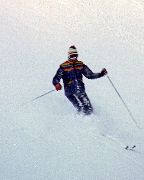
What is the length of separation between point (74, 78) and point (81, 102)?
0.56 m

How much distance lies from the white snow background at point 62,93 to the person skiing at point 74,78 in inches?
11.4

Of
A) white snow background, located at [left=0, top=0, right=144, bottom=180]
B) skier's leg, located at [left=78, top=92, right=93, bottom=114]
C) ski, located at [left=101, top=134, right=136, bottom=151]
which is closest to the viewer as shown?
white snow background, located at [left=0, top=0, right=144, bottom=180]

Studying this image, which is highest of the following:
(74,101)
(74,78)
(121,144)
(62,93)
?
(74,78)

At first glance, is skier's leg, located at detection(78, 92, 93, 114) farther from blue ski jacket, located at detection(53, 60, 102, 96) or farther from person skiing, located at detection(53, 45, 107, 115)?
blue ski jacket, located at detection(53, 60, 102, 96)

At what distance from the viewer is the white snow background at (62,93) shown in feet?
35.3

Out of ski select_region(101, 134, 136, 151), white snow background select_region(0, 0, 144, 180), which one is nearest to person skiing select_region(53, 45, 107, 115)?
white snow background select_region(0, 0, 144, 180)

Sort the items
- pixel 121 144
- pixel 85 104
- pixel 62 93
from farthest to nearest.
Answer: pixel 62 93
pixel 85 104
pixel 121 144

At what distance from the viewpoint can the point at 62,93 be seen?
15.0m

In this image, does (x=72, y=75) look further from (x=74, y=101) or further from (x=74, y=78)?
(x=74, y=101)

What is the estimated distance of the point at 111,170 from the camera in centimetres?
1067

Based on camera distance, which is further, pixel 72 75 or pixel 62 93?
pixel 62 93

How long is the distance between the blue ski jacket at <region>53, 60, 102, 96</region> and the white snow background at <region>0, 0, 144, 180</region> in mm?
567

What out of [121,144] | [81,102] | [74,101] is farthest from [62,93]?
[121,144]

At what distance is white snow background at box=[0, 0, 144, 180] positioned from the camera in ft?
35.3
